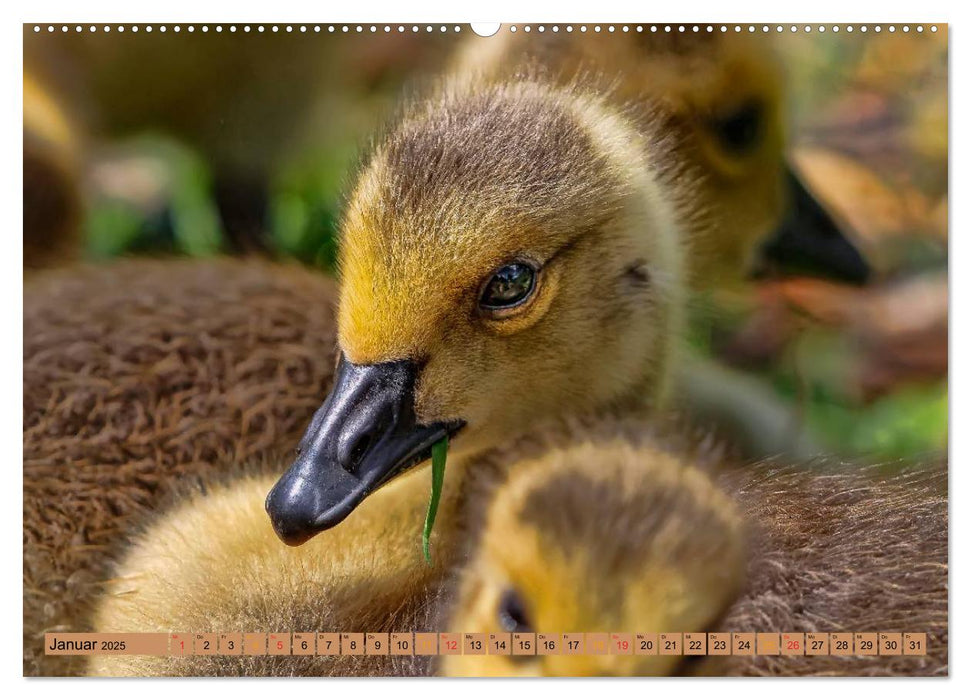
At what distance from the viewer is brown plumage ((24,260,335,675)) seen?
5.08 ft

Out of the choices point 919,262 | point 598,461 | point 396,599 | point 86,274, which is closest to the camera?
point 598,461

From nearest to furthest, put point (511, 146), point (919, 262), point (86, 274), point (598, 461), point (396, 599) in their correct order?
point (598, 461), point (511, 146), point (396, 599), point (919, 262), point (86, 274)

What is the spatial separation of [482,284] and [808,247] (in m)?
0.60

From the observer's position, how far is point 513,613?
45.3 inches

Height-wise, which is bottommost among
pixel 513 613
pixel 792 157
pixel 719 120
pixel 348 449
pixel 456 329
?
pixel 513 613

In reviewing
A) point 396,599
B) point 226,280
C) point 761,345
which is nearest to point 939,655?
point 761,345

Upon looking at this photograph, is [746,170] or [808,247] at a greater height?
[746,170]

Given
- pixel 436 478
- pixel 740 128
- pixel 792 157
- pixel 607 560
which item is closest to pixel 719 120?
pixel 740 128

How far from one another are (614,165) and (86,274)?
830mm

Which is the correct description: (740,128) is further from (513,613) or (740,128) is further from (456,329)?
(513,613)

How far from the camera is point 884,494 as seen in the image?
1481 millimetres

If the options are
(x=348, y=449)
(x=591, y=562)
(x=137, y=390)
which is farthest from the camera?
(x=137, y=390)

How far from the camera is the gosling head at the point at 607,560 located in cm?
108

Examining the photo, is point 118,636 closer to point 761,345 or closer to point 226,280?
point 226,280
